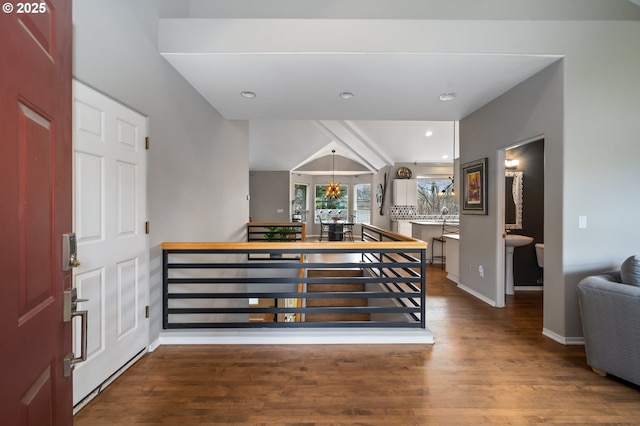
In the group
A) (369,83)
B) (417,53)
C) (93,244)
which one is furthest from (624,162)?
(93,244)

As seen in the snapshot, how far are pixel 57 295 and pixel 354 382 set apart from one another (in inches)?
73.6

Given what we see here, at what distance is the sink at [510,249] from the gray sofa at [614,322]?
72.1 inches

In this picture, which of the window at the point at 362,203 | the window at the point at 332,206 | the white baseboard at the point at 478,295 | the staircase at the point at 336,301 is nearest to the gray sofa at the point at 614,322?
the white baseboard at the point at 478,295

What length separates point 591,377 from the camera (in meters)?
2.21

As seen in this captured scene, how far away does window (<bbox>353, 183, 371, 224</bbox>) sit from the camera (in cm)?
1170

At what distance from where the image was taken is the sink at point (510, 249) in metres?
4.09

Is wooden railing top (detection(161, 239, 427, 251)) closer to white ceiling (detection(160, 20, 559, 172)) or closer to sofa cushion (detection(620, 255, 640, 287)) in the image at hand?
sofa cushion (detection(620, 255, 640, 287))

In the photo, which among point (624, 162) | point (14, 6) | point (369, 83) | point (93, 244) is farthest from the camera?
point (369, 83)

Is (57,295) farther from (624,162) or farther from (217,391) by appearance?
(624,162)

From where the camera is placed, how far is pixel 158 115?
2664mm

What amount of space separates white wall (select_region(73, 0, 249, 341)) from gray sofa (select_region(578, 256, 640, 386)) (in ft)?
11.3

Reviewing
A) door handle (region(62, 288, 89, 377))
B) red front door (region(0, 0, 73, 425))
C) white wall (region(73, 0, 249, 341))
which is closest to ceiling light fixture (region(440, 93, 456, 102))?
white wall (region(73, 0, 249, 341))

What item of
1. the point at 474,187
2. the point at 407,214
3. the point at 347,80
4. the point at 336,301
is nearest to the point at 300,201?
the point at 407,214

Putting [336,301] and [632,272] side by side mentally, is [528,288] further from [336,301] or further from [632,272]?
[336,301]
